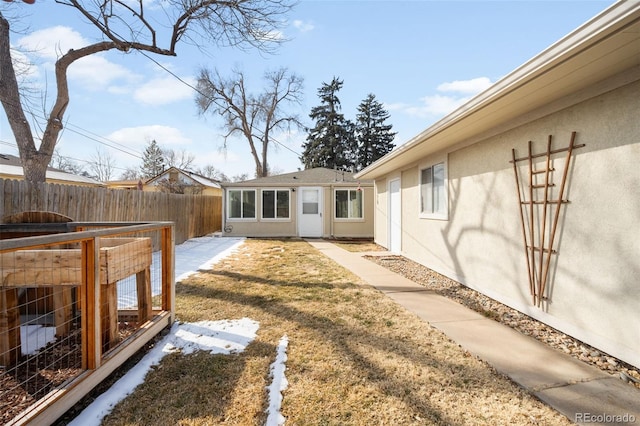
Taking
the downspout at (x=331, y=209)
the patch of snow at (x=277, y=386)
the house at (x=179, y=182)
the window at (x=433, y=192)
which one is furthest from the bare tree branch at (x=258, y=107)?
the patch of snow at (x=277, y=386)

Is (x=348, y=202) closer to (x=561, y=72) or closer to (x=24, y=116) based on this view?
(x=24, y=116)

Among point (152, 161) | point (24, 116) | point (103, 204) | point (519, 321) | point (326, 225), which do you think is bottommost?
point (519, 321)

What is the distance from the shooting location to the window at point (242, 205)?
13.1 meters

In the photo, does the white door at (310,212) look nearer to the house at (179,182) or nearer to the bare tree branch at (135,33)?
the bare tree branch at (135,33)

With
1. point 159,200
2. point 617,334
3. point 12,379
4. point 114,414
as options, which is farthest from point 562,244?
point 159,200

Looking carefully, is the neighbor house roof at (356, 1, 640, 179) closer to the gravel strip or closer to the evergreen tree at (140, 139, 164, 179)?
the gravel strip

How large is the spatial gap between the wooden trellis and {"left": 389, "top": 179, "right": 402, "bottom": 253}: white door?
490 centimetres

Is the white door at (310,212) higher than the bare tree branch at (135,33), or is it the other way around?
the bare tree branch at (135,33)

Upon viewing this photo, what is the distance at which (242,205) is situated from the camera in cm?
1313

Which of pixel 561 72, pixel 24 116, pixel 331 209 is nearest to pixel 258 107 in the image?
pixel 331 209

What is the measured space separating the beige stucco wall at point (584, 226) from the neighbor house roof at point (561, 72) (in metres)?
0.22

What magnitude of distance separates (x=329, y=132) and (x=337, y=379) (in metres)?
28.7

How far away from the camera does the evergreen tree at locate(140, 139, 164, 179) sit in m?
37.8

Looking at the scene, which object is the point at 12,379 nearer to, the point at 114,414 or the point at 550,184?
the point at 114,414
